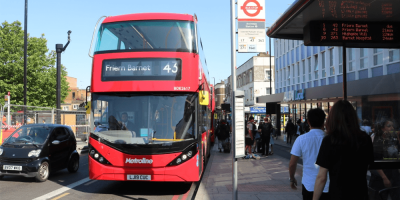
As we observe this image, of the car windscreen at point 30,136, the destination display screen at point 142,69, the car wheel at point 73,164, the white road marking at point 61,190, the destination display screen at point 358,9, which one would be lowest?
the white road marking at point 61,190

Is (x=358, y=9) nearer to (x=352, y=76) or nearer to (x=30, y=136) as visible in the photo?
(x=30, y=136)

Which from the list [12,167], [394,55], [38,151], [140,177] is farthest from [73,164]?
[394,55]

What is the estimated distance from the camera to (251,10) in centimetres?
643

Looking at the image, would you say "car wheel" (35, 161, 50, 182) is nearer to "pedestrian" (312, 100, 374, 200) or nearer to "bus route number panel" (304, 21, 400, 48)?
"bus route number panel" (304, 21, 400, 48)

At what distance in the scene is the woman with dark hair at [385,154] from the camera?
18.5ft

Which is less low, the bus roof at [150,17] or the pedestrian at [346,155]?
the bus roof at [150,17]

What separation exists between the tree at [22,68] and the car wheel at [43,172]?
27.7m

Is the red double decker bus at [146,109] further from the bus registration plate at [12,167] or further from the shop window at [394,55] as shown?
the shop window at [394,55]

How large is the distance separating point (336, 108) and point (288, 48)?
123ft

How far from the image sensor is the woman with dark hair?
5625mm

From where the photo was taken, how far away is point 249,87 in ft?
208

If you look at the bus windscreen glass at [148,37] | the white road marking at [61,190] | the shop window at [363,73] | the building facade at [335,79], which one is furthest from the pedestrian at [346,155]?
the shop window at [363,73]

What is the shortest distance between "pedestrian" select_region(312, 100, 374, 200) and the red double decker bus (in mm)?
5324

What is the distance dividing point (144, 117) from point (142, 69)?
3.54 feet
